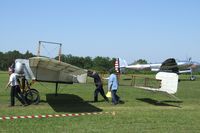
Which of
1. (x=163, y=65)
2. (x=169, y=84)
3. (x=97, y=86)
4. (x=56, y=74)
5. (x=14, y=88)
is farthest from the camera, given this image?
(x=163, y=65)

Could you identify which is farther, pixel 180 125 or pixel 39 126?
pixel 180 125

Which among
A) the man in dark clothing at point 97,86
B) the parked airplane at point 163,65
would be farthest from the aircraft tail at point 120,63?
the man in dark clothing at point 97,86

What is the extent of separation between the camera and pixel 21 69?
14.7 metres

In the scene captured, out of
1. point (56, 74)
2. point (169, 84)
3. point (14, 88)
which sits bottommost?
point (14, 88)

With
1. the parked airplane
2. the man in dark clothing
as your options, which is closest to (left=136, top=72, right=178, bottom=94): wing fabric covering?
the man in dark clothing

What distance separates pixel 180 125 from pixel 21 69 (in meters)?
7.66

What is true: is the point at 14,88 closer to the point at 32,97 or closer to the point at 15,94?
the point at 15,94

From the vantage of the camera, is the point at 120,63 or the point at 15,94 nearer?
the point at 15,94

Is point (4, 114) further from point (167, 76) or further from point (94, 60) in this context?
point (94, 60)

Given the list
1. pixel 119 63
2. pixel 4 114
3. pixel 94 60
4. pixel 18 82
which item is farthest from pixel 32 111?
pixel 94 60

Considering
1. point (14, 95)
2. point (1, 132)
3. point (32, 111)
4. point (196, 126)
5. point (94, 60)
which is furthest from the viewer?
point (94, 60)

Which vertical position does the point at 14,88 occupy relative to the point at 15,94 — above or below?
above

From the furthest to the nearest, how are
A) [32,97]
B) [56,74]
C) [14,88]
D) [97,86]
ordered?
[97,86], [56,74], [32,97], [14,88]

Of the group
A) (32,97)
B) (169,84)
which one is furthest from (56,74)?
(169,84)
